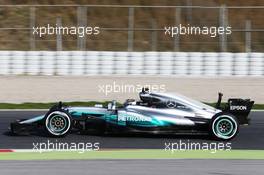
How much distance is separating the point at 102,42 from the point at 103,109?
10.9 m

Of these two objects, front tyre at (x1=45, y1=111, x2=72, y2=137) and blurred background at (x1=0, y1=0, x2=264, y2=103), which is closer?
front tyre at (x1=45, y1=111, x2=72, y2=137)

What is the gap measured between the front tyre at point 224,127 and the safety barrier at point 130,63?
342 inches

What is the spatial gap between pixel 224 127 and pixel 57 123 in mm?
2920

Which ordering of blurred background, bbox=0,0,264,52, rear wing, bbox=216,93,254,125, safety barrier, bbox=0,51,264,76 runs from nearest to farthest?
rear wing, bbox=216,93,254,125, safety barrier, bbox=0,51,264,76, blurred background, bbox=0,0,264,52

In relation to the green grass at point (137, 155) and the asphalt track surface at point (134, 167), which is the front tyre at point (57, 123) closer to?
the green grass at point (137, 155)

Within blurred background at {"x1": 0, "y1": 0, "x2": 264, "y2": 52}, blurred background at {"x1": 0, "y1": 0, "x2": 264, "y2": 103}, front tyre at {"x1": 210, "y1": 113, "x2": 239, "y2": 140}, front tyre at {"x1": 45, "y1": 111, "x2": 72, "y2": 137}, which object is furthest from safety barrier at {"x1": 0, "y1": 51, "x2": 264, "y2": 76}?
front tyre at {"x1": 210, "y1": 113, "x2": 239, "y2": 140}

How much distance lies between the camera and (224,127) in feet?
40.4

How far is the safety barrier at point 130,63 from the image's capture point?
20.9 meters

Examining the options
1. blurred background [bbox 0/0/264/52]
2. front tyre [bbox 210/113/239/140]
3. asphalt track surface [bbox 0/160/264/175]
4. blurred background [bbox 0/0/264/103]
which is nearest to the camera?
asphalt track surface [bbox 0/160/264/175]

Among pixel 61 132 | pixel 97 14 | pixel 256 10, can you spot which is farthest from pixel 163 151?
pixel 256 10

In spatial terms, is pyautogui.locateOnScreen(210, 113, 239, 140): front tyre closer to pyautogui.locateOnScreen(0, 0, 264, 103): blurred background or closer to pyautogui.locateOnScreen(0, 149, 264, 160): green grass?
pyautogui.locateOnScreen(0, 149, 264, 160): green grass

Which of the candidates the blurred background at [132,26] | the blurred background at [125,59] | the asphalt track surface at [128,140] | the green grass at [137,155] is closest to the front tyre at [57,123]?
the asphalt track surface at [128,140]

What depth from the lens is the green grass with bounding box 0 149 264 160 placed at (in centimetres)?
1041

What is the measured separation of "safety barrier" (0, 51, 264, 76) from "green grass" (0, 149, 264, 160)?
9.83m
